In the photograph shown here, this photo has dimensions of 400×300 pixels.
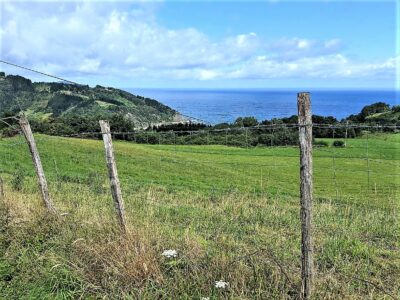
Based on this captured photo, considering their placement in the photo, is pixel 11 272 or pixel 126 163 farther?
pixel 126 163

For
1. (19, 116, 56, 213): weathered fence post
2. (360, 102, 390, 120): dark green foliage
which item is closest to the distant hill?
(19, 116, 56, 213): weathered fence post

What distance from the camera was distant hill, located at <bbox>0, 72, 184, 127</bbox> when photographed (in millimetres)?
11820

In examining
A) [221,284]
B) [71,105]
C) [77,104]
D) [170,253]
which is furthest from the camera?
[71,105]

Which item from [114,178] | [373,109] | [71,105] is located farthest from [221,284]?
[373,109]

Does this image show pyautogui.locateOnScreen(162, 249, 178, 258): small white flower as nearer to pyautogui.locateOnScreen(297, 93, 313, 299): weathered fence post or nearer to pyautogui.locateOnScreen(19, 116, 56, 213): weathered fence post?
pyautogui.locateOnScreen(297, 93, 313, 299): weathered fence post

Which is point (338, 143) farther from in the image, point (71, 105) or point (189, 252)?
point (189, 252)

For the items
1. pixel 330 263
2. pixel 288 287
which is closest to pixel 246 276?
pixel 288 287

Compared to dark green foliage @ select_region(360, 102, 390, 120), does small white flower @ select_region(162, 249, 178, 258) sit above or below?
below

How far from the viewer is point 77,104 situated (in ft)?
64.8

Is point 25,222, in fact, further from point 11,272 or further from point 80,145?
point 80,145

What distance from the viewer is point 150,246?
20.1ft

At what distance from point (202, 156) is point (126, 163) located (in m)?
11.8

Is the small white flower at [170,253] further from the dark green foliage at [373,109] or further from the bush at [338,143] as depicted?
the dark green foliage at [373,109]

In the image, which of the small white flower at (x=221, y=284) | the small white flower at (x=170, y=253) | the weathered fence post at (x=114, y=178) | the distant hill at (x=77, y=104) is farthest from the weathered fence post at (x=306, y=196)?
the distant hill at (x=77, y=104)
